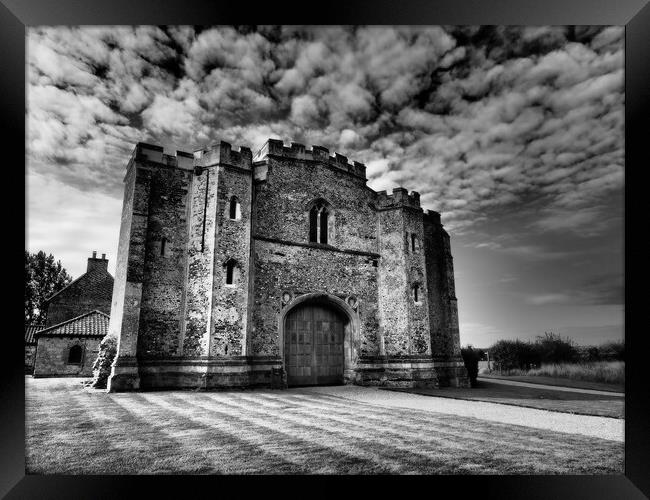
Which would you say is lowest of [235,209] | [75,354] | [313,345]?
[75,354]

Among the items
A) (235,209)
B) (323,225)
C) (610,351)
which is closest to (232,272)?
(235,209)

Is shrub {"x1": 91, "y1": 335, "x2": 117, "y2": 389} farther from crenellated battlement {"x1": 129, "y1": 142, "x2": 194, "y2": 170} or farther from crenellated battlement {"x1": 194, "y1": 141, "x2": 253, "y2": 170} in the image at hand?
crenellated battlement {"x1": 194, "y1": 141, "x2": 253, "y2": 170}

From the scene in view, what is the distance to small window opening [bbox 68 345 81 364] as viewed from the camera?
2350 cm

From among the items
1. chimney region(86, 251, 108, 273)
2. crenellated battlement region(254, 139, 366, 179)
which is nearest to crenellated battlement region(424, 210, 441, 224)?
crenellated battlement region(254, 139, 366, 179)

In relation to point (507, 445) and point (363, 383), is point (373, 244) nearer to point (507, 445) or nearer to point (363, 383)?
point (363, 383)

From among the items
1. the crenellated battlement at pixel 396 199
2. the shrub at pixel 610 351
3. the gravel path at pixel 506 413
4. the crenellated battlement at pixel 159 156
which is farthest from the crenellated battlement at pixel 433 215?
the shrub at pixel 610 351

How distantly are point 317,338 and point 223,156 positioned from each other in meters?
7.20

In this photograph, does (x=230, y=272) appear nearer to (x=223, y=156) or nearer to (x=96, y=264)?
(x=223, y=156)

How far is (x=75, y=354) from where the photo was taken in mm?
23672

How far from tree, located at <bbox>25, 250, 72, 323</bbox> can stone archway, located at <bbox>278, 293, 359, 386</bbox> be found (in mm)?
31578
